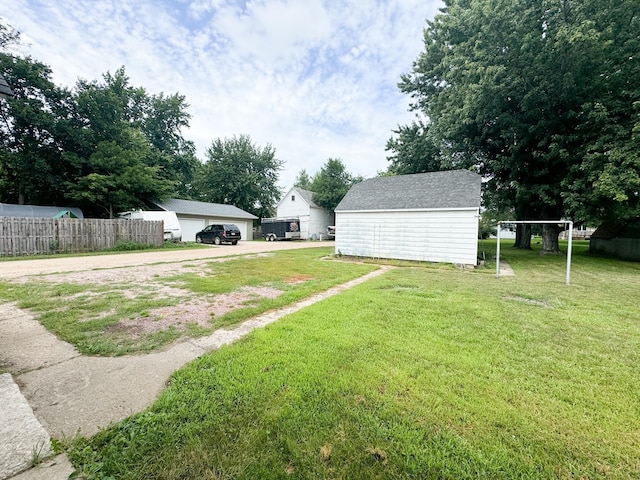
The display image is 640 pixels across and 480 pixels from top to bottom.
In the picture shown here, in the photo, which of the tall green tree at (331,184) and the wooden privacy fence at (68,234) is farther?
the tall green tree at (331,184)

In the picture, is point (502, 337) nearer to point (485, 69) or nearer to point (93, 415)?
point (93, 415)

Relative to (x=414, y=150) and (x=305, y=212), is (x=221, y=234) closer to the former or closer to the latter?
(x=305, y=212)

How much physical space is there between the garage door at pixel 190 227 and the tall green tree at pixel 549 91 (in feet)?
65.3

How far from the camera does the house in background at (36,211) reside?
15.3 metres

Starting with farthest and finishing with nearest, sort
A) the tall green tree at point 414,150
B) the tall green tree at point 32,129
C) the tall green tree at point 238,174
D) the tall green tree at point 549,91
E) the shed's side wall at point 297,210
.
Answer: the tall green tree at point 238,174 < the shed's side wall at point 297,210 < the tall green tree at point 414,150 < the tall green tree at point 32,129 < the tall green tree at point 549,91

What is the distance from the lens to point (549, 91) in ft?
36.0

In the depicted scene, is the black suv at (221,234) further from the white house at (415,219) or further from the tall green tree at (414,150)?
the tall green tree at (414,150)

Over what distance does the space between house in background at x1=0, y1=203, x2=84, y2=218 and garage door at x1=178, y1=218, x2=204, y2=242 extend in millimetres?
6469

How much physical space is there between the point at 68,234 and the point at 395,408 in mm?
17153

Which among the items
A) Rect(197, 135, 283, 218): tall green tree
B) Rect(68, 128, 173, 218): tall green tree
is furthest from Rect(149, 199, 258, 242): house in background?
Rect(197, 135, 283, 218): tall green tree

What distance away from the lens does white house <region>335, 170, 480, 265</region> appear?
34.1 ft

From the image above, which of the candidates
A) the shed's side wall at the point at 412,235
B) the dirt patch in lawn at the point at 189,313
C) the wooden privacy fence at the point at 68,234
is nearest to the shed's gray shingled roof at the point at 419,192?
the shed's side wall at the point at 412,235

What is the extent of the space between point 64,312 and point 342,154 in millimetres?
→ 29888

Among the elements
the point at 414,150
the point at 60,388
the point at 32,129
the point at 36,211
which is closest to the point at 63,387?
the point at 60,388
